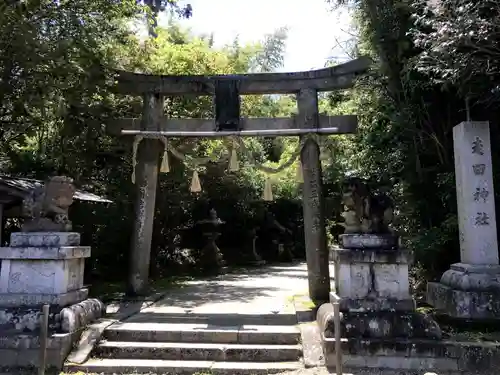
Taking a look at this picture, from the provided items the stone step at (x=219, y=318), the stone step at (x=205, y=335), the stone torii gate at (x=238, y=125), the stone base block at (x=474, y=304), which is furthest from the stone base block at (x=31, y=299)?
the stone base block at (x=474, y=304)

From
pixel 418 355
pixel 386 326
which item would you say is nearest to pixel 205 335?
pixel 386 326

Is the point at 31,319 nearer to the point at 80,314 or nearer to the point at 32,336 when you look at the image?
the point at 32,336

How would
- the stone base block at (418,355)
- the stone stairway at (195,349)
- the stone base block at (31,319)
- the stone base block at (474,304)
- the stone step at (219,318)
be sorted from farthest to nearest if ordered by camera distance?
the stone step at (219,318)
the stone base block at (474,304)
the stone base block at (31,319)
the stone stairway at (195,349)
the stone base block at (418,355)

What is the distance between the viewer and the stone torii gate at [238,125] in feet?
30.2

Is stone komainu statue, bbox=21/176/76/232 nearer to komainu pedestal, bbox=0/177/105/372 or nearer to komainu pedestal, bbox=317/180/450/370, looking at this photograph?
komainu pedestal, bbox=0/177/105/372

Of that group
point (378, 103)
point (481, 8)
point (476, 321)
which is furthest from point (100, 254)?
point (481, 8)

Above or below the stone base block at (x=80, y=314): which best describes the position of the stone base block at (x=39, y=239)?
above

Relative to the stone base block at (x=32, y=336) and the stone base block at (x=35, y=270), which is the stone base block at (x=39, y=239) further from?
the stone base block at (x=32, y=336)

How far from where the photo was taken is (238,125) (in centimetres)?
938

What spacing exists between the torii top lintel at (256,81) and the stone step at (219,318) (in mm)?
4707

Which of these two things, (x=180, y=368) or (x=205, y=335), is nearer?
(x=180, y=368)

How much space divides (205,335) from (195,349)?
1.32ft

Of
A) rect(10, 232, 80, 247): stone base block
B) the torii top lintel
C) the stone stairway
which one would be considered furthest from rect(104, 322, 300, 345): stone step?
the torii top lintel

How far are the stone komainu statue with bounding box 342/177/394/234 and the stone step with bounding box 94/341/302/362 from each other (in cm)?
203
